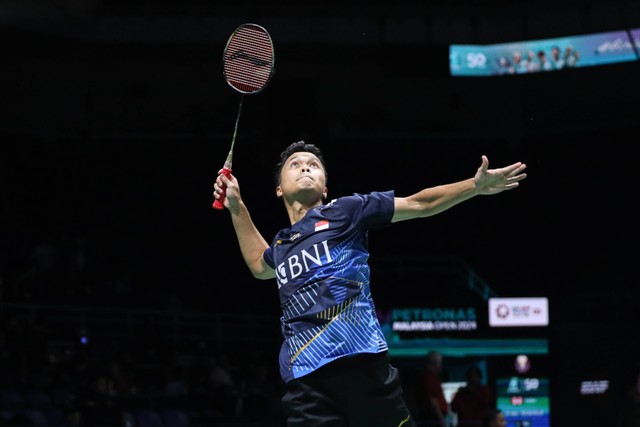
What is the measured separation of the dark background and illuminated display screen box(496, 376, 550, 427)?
13.0 ft

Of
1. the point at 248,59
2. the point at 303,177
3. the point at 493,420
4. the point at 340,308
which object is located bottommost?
the point at 493,420

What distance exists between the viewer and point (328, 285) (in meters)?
3.97

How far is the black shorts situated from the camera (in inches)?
151

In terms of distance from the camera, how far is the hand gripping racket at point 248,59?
5.30 meters

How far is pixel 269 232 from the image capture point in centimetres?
1959

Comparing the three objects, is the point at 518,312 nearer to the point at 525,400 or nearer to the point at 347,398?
the point at 525,400

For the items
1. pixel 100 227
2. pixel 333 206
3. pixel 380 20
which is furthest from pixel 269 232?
pixel 333 206

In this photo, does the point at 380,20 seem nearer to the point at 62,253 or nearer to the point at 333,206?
the point at 62,253

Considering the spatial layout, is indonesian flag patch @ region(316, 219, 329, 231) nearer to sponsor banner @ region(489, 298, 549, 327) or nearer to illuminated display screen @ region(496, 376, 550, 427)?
illuminated display screen @ region(496, 376, 550, 427)

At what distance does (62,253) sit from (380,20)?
25.1 ft

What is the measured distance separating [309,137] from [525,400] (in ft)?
30.9

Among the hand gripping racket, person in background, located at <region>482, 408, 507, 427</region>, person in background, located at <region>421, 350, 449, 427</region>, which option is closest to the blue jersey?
the hand gripping racket

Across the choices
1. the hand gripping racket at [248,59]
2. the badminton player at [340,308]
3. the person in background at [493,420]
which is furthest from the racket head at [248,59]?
the person in background at [493,420]

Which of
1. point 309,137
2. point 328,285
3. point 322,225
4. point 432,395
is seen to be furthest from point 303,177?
point 309,137
